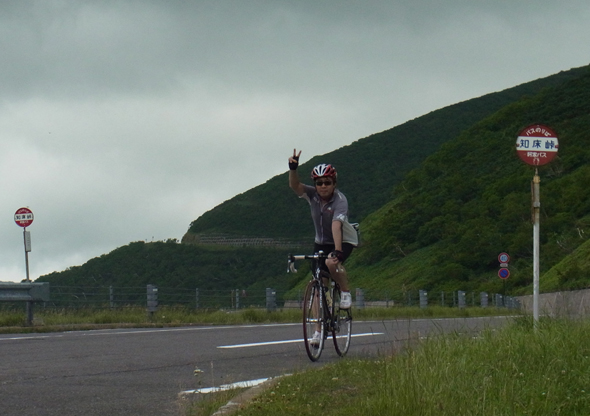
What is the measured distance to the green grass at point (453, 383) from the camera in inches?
205

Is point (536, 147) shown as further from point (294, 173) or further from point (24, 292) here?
point (24, 292)

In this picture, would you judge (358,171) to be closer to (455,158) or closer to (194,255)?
(455,158)

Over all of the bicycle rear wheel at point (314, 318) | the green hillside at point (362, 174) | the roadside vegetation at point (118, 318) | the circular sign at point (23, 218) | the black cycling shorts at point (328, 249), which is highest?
the green hillside at point (362, 174)

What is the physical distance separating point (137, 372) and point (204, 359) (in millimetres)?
1338

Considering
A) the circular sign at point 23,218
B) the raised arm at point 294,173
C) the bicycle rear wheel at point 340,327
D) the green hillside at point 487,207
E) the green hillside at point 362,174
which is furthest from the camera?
the green hillside at point 362,174

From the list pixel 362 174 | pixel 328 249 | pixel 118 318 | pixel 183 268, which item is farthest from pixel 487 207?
pixel 328 249

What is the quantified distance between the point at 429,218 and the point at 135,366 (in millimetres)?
95455

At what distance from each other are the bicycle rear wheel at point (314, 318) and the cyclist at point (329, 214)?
0.27 metres

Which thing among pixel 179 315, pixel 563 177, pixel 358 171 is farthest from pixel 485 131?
pixel 179 315

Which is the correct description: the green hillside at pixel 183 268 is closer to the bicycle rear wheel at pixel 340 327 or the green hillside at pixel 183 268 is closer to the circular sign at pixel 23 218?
the circular sign at pixel 23 218

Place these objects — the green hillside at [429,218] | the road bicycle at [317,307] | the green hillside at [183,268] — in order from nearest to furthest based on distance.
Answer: the road bicycle at [317,307] < the green hillside at [429,218] < the green hillside at [183,268]

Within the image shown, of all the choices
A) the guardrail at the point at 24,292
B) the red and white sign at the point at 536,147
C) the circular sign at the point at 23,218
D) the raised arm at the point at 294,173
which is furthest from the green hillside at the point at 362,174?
the raised arm at the point at 294,173

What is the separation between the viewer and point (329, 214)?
27.6ft

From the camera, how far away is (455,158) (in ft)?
390
